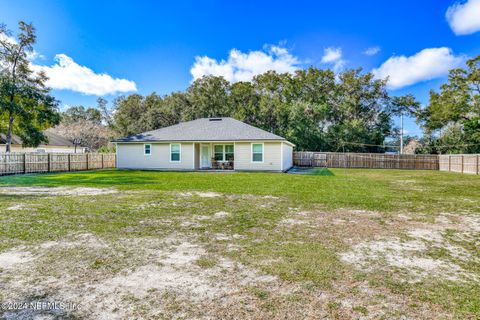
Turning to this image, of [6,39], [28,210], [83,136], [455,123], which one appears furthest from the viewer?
[83,136]

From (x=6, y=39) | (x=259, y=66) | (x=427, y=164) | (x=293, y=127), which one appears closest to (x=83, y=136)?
(x=6, y=39)

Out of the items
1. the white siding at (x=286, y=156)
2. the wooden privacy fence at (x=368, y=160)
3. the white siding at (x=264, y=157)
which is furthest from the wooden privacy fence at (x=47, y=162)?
the wooden privacy fence at (x=368, y=160)

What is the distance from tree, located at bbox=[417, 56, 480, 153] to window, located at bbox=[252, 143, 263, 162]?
→ 60.2ft

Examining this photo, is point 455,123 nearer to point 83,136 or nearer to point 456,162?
point 456,162

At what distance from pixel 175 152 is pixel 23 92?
39.7ft

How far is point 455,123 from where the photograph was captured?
29141 millimetres

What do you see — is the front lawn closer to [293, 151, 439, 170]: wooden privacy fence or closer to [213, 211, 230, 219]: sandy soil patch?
[213, 211, 230, 219]: sandy soil patch

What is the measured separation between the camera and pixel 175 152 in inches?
772

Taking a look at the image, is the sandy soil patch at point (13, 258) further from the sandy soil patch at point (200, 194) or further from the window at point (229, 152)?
the window at point (229, 152)

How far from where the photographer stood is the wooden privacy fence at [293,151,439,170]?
2434 cm

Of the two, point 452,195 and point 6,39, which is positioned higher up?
point 6,39

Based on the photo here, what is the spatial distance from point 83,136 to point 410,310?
4576cm

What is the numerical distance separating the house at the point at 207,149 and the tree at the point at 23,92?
23.4 ft

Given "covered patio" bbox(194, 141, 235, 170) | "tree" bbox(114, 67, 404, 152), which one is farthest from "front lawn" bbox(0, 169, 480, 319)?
"tree" bbox(114, 67, 404, 152)
